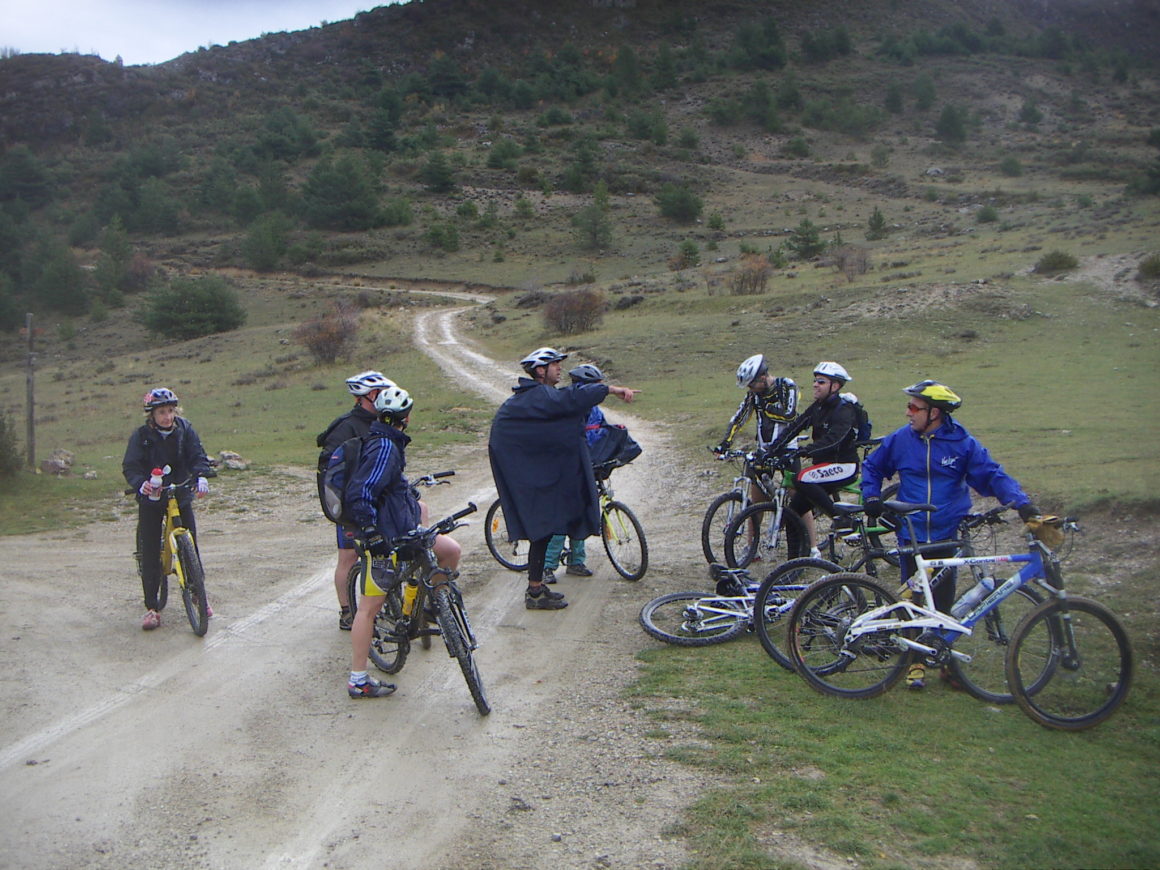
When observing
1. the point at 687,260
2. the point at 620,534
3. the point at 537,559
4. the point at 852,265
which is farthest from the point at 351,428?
the point at 687,260

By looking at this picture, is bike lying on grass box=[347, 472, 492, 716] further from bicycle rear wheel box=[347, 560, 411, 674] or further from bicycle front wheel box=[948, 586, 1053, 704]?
bicycle front wheel box=[948, 586, 1053, 704]

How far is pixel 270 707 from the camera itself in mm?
5652

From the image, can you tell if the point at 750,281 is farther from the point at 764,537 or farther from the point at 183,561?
the point at 183,561

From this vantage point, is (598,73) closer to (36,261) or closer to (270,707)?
(36,261)

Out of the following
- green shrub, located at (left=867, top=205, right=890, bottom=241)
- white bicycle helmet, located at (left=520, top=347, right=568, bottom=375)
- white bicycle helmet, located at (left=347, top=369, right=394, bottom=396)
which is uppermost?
green shrub, located at (left=867, top=205, right=890, bottom=241)

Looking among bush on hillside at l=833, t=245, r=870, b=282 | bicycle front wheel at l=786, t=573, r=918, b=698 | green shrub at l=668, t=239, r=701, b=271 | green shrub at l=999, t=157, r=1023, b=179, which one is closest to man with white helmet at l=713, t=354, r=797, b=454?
bicycle front wheel at l=786, t=573, r=918, b=698

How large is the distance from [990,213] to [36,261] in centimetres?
6747

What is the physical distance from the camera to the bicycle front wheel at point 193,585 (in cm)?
698

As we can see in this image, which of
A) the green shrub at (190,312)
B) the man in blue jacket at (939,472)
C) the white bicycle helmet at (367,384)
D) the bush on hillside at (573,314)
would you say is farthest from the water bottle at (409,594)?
the green shrub at (190,312)

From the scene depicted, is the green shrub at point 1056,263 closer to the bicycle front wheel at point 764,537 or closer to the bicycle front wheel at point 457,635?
the bicycle front wheel at point 764,537

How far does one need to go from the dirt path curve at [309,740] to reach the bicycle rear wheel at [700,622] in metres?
0.21

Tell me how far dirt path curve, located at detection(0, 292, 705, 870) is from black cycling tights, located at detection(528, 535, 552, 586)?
0.28 metres

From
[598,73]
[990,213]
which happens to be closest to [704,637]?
[990,213]

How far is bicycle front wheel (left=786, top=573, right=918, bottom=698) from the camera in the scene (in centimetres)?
532
